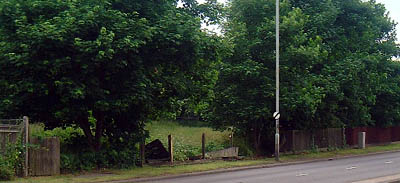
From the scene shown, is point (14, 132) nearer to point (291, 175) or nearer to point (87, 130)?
point (87, 130)

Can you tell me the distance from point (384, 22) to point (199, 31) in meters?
23.0

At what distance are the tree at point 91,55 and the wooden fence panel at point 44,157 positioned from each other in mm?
1067

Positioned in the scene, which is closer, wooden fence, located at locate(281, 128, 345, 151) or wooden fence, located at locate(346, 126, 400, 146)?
wooden fence, located at locate(281, 128, 345, 151)

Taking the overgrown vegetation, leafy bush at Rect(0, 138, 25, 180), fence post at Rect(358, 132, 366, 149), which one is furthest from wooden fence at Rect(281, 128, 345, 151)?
leafy bush at Rect(0, 138, 25, 180)

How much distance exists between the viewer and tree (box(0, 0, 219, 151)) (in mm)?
17531

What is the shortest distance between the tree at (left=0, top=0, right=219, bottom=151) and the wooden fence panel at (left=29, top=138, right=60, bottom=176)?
1.07 m

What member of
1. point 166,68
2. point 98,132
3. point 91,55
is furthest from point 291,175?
point 91,55

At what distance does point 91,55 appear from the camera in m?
17.9

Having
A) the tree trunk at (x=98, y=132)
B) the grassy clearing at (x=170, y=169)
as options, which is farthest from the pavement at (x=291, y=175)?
the tree trunk at (x=98, y=132)

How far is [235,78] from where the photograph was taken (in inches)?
1113

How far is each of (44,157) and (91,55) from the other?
4239mm

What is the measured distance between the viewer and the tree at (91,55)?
690 inches

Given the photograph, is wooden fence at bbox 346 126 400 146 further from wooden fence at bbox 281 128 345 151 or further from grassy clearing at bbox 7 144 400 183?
grassy clearing at bbox 7 144 400 183

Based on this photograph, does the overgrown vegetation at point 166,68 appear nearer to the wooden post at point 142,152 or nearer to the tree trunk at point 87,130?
the tree trunk at point 87,130
